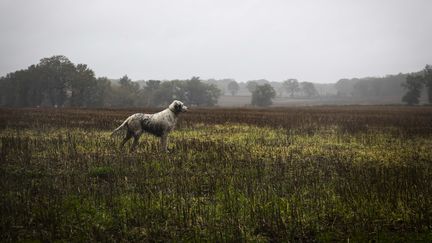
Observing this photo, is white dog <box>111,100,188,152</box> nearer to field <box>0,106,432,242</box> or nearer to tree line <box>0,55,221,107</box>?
field <box>0,106,432,242</box>

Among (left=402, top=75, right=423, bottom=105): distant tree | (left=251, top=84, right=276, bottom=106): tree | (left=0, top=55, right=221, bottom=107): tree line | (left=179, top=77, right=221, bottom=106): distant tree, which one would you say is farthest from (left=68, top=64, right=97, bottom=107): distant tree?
(left=402, top=75, right=423, bottom=105): distant tree

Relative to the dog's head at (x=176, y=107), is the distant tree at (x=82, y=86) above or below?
above

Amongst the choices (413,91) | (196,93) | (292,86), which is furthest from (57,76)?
(292,86)

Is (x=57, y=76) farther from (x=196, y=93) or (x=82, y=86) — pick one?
(x=196, y=93)

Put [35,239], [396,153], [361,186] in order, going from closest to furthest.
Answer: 1. [35,239]
2. [361,186]
3. [396,153]

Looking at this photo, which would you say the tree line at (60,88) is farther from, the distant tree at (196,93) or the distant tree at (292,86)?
the distant tree at (292,86)

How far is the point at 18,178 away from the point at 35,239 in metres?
3.47

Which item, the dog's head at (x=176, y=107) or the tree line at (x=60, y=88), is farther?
the tree line at (x=60, y=88)

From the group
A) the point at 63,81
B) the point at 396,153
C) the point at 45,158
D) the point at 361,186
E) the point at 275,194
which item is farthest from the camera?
the point at 63,81

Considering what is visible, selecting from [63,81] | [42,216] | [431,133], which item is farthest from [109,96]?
[42,216]

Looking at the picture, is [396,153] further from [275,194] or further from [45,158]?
[45,158]

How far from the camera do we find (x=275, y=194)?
6.62 metres

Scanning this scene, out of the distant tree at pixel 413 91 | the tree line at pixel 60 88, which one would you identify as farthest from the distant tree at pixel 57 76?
the distant tree at pixel 413 91

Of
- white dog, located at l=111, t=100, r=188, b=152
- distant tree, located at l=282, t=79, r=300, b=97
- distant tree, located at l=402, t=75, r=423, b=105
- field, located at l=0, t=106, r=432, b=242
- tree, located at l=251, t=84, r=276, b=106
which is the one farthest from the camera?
distant tree, located at l=282, t=79, r=300, b=97
